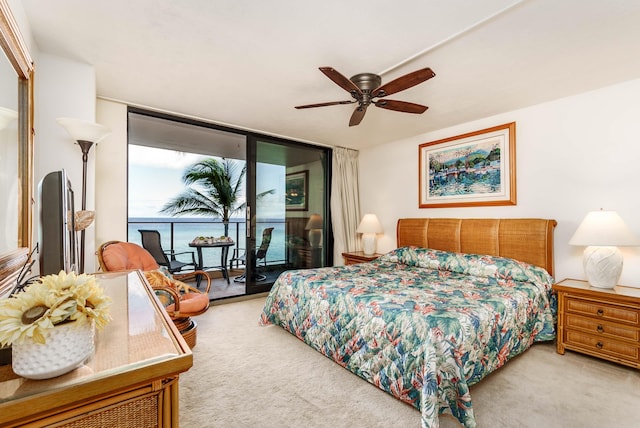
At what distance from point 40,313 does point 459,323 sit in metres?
1.83

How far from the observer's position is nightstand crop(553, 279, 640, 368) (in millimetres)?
2184

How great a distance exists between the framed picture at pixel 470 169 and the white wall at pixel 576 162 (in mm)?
87

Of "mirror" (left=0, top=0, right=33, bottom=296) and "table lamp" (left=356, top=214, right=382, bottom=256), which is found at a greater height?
"mirror" (left=0, top=0, right=33, bottom=296)

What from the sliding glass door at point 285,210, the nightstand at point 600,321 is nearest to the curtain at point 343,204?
the sliding glass door at point 285,210

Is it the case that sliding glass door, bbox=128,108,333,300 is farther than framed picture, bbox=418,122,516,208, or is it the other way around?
sliding glass door, bbox=128,108,333,300

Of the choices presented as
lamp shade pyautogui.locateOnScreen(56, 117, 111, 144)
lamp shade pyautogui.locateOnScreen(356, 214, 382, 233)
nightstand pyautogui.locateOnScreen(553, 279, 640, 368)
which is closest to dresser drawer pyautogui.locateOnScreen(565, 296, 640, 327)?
nightstand pyautogui.locateOnScreen(553, 279, 640, 368)

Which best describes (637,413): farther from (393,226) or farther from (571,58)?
(393,226)

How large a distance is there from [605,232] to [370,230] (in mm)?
2615

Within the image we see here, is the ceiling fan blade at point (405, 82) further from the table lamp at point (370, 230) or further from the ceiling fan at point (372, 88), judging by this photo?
the table lamp at point (370, 230)

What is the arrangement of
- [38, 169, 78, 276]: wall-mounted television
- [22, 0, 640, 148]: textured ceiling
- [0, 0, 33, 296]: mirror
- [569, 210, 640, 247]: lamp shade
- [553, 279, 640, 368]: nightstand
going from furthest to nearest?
[569, 210, 640, 247]: lamp shade → [553, 279, 640, 368]: nightstand → [22, 0, 640, 148]: textured ceiling → [0, 0, 33, 296]: mirror → [38, 169, 78, 276]: wall-mounted television

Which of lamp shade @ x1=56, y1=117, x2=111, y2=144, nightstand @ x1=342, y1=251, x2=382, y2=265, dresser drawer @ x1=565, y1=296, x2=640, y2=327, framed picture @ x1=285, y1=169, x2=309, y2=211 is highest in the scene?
lamp shade @ x1=56, y1=117, x2=111, y2=144

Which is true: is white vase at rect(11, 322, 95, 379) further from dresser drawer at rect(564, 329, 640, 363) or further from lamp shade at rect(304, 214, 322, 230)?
lamp shade at rect(304, 214, 322, 230)

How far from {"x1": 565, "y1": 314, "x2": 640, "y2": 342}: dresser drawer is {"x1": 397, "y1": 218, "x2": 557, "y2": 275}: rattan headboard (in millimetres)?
629

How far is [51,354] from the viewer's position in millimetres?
650
